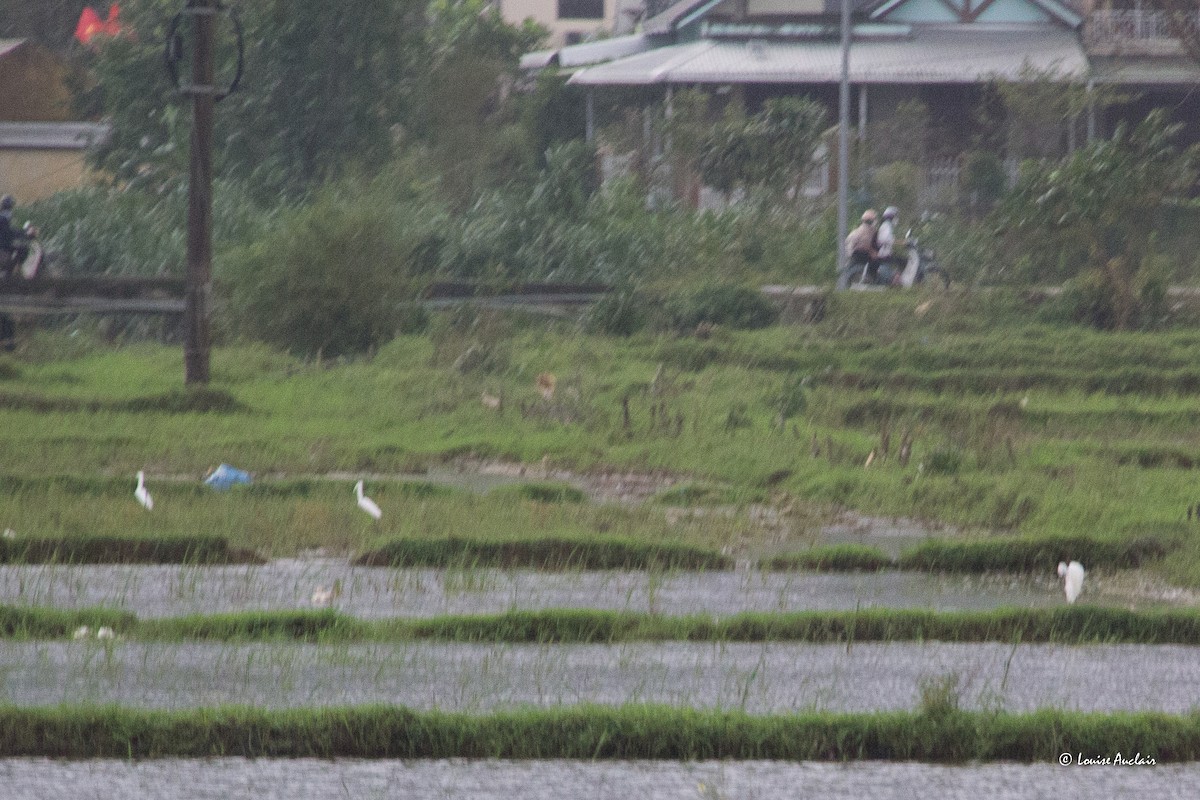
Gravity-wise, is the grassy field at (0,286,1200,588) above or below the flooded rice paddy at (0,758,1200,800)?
below

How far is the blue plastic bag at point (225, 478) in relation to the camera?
1220 cm

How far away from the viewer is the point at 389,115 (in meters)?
34.6

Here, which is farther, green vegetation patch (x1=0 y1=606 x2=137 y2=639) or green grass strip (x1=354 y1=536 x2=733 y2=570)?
green grass strip (x1=354 y1=536 x2=733 y2=570)

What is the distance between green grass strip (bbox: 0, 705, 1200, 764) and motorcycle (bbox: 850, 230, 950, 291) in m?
20.9

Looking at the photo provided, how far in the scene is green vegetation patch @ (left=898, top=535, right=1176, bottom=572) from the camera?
9.79 meters

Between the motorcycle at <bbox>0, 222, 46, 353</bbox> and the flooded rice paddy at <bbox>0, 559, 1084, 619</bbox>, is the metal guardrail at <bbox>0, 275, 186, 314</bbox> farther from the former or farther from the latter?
the flooded rice paddy at <bbox>0, 559, 1084, 619</bbox>

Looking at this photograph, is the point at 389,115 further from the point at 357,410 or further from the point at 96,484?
the point at 96,484

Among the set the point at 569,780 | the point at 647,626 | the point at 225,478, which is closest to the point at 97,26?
the point at 225,478

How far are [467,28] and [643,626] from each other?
142 ft

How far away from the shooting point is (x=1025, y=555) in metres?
9.83

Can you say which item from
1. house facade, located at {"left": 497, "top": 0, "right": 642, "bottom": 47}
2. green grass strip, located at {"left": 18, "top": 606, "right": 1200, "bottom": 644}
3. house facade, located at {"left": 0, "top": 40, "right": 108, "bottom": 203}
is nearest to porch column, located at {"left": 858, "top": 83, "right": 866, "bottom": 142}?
house facade, located at {"left": 0, "top": 40, "right": 108, "bottom": 203}

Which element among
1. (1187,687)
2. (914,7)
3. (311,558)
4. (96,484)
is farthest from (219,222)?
(914,7)

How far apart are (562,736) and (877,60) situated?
116 ft

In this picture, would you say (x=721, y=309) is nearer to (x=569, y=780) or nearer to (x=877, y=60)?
(x=569, y=780)
